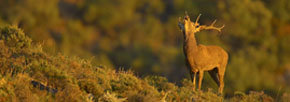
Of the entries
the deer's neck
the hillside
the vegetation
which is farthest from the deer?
the vegetation

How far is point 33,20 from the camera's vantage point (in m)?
48.7

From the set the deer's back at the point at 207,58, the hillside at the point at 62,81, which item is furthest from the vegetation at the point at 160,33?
the hillside at the point at 62,81

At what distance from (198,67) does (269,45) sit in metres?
33.5

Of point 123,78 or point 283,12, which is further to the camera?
point 283,12

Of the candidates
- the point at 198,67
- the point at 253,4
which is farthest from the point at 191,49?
the point at 253,4

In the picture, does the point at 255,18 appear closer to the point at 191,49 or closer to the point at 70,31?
the point at 70,31

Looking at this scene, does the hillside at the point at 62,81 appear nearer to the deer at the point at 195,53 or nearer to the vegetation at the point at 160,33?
the deer at the point at 195,53

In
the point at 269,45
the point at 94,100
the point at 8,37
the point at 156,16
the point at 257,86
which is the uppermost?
the point at 156,16

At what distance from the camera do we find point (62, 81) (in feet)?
40.4

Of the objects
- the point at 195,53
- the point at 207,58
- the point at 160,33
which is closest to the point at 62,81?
the point at 195,53

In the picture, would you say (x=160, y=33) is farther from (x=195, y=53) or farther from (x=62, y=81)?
(x=62, y=81)

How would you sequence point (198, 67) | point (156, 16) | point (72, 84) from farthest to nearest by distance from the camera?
point (156, 16), point (198, 67), point (72, 84)

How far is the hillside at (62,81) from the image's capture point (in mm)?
11863

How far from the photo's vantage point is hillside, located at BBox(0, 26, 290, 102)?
11.9 metres
